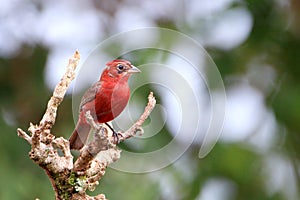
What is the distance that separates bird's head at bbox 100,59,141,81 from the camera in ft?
9.65

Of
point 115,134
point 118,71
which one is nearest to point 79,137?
point 115,134

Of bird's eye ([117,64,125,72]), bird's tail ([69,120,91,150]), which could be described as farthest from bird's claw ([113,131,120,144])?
bird's eye ([117,64,125,72])

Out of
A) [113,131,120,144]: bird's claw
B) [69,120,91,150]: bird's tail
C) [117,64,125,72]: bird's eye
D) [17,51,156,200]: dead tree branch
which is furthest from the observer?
[117,64,125,72]: bird's eye

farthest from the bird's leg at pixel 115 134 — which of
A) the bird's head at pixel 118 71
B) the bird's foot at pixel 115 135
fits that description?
the bird's head at pixel 118 71

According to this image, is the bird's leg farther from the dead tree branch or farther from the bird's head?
the bird's head

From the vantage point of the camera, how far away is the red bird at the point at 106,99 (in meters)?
2.77

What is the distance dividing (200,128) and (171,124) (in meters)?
0.62

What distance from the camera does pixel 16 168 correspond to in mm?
5438

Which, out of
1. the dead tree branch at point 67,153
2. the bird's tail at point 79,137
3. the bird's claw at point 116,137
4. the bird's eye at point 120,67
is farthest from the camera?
the bird's eye at point 120,67

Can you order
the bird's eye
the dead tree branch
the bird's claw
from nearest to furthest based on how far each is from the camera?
1. the dead tree branch
2. the bird's claw
3. the bird's eye

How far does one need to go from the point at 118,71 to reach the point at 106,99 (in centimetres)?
20

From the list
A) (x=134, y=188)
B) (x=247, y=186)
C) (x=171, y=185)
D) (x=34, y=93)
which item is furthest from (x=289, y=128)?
(x=34, y=93)

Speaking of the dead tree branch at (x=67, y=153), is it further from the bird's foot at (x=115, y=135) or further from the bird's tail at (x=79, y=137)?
the bird's tail at (x=79, y=137)

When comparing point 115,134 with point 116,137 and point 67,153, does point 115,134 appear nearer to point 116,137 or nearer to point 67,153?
point 116,137
